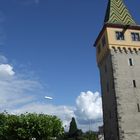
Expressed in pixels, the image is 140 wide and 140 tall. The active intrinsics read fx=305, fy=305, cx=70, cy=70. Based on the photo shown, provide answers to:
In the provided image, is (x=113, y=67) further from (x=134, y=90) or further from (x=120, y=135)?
(x=120, y=135)

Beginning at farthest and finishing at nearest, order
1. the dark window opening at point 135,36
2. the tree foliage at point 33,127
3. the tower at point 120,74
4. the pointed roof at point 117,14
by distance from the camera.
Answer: the pointed roof at point 117,14
the dark window opening at point 135,36
the tree foliage at point 33,127
the tower at point 120,74

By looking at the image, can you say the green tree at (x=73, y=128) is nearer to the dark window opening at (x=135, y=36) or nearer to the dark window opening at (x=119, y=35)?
the dark window opening at (x=135, y=36)

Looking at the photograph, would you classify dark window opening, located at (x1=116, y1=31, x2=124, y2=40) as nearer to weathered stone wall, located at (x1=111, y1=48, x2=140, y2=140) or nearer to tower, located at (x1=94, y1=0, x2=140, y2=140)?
tower, located at (x1=94, y1=0, x2=140, y2=140)

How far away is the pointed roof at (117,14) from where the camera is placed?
47906 mm

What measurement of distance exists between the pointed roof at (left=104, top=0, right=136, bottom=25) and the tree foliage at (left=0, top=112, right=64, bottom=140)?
699 inches

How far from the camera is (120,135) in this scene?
1564 inches

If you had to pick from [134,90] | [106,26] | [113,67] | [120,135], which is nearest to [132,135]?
[120,135]

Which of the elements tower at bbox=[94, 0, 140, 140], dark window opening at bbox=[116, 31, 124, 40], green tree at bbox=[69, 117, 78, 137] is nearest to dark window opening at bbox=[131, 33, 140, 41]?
tower at bbox=[94, 0, 140, 140]

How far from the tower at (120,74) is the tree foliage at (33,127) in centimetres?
796

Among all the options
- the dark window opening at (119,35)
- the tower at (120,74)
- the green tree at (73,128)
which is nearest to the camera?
the tower at (120,74)

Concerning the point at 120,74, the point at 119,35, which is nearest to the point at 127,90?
the point at 120,74

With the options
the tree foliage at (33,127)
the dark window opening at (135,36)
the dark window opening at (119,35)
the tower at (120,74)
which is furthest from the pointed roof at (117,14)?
the tree foliage at (33,127)

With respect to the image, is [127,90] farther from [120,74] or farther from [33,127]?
[33,127]

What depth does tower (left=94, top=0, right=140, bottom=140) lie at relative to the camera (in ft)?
134
